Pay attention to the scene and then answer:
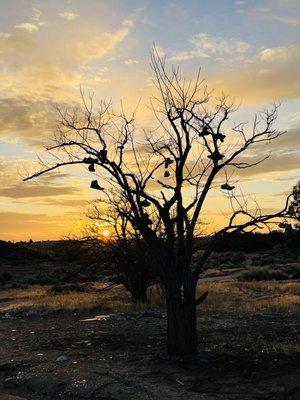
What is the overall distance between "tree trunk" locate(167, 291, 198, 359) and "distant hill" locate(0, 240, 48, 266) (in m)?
65.2

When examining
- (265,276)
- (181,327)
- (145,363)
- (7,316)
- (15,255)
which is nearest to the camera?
(145,363)

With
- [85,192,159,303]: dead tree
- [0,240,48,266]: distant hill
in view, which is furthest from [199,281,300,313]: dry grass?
[0,240,48,266]: distant hill

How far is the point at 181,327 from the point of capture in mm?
10711

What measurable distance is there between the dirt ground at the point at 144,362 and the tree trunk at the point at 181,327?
32cm

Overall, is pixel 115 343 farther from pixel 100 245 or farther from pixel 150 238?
pixel 100 245

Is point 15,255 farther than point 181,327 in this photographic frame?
Yes

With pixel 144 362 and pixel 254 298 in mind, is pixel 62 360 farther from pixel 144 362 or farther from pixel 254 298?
pixel 254 298

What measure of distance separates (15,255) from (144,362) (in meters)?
72.4

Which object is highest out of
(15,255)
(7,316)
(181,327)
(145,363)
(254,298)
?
(15,255)

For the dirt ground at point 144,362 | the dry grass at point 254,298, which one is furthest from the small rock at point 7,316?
the dry grass at point 254,298

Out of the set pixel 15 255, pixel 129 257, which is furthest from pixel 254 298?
pixel 15 255

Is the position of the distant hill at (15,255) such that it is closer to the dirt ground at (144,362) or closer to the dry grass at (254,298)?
the dry grass at (254,298)

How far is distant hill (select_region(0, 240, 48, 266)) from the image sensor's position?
7564 cm

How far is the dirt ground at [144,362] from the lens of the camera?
8484 millimetres
